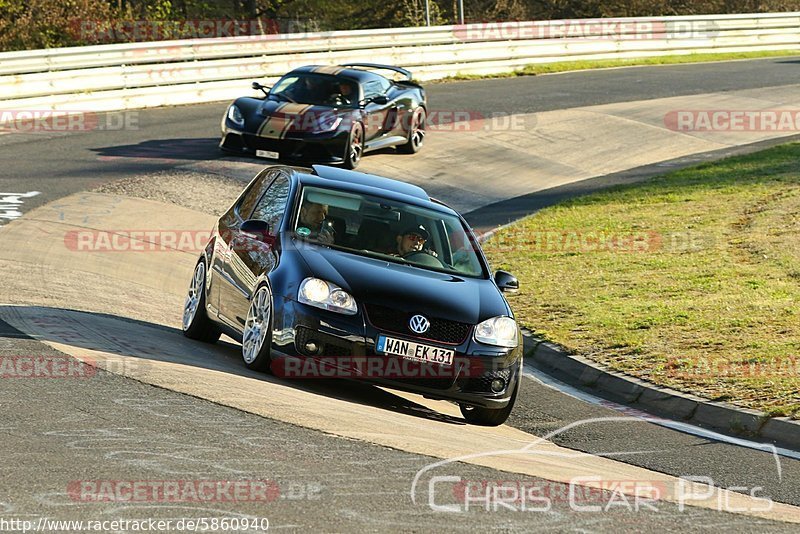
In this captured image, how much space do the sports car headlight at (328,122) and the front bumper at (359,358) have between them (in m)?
12.1

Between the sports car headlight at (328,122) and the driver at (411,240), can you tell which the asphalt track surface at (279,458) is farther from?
→ the sports car headlight at (328,122)

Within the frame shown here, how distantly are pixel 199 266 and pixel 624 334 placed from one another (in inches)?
164

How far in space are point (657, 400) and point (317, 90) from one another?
41.5 ft

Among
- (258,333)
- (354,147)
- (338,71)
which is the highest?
(338,71)

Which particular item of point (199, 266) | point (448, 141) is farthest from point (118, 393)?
point (448, 141)

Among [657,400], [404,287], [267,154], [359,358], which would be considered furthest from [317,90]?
[359,358]

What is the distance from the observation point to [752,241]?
56.7ft

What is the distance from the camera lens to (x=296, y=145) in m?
20.8

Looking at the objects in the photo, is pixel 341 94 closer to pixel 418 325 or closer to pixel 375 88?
pixel 375 88

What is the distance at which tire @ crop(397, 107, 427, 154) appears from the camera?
23875mm

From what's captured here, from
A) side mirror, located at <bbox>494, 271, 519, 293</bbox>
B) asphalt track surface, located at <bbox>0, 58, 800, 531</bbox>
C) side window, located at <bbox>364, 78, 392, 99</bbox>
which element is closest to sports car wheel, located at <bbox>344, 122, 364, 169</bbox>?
side window, located at <bbox>364, 78, 392, 99</bbox>

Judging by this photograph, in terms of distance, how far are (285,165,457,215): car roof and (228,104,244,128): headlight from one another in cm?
1019

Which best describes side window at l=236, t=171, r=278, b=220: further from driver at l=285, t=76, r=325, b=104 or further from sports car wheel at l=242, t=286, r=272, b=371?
driver at l=285, t=76, r=325, b=104

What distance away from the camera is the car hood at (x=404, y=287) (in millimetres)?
9102
